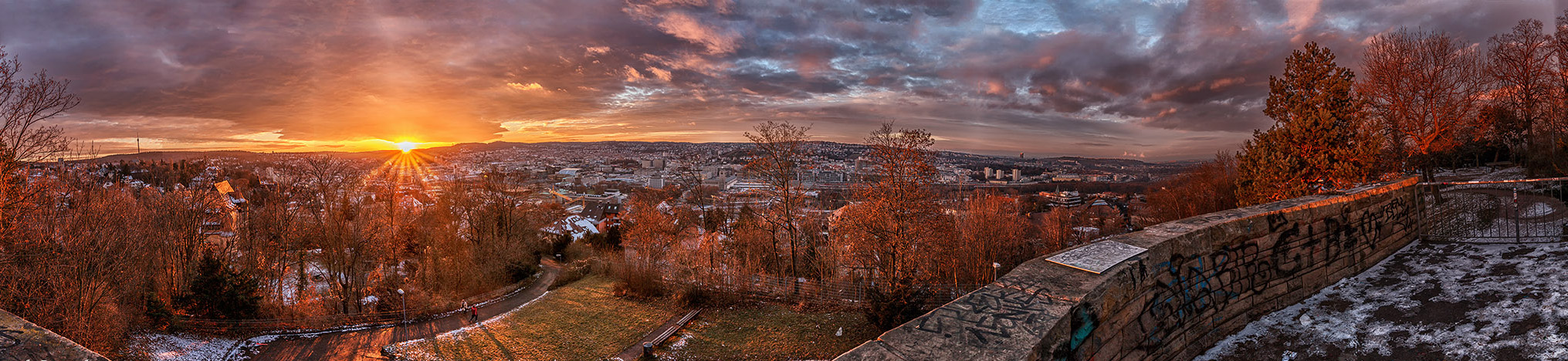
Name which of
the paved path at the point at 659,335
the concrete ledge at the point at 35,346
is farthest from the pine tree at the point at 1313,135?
the concrete ledge at the point at 35,346

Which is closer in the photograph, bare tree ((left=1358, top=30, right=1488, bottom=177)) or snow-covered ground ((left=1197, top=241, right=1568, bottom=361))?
snow-covered ground ((left=1197, top=241, right=1568, bottom=361))

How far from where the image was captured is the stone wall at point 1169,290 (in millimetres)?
3482

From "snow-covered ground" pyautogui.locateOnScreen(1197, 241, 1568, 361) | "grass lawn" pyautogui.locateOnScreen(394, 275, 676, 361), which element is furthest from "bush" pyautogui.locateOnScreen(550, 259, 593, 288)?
"snow-covered ground" pyautogui.locateOnScreen(1197, 241, 1568, 361)

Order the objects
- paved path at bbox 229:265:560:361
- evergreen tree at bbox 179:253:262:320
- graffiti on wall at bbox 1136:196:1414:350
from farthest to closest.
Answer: evergreen tree at bbox 179:253:262:320 < paved path at bbox 229:265:560:361 < graffiti on wall at bbox 1136:196:1414:350

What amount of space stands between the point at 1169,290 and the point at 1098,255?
796 millimetres

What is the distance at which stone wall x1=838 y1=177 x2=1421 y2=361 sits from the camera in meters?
3.48

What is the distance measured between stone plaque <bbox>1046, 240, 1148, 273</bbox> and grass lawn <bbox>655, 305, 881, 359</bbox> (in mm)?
10114

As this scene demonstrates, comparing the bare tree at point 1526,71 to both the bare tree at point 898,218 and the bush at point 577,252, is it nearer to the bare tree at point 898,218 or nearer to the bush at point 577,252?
the bare tree at point 898,218

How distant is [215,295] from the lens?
62.1 ft

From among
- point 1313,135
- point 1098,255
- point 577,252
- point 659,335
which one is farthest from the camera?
point 577,252

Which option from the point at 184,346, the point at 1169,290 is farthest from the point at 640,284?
the point at 1169,290

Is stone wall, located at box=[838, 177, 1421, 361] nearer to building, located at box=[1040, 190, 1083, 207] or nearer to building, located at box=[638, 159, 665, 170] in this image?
building, located at box=[1040, 190, 1083, 207]

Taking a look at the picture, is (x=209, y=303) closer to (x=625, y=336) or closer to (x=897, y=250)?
(x=625, y=336)

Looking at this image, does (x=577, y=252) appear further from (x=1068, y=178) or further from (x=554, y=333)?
(x=1068, y=178)
